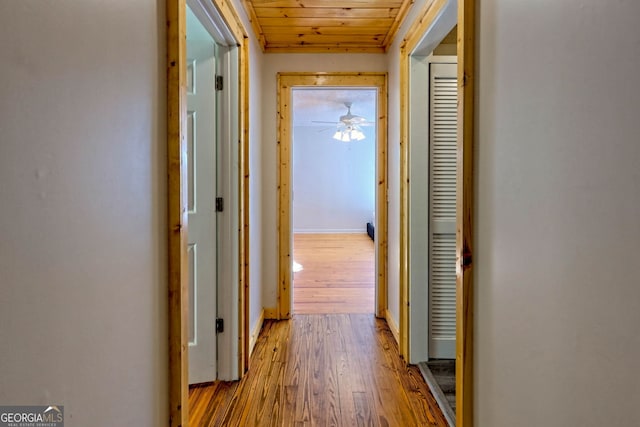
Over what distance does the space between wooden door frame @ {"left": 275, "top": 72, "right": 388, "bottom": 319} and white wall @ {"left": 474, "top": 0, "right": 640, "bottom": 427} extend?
1.86m

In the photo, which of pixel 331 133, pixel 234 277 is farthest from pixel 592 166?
pixel 331 133

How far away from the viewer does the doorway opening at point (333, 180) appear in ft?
19.7

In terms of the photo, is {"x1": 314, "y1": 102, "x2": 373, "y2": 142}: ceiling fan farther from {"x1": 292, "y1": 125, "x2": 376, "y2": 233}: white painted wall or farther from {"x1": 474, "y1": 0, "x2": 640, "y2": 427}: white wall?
{"x1": 474, "y1": 0, "x2": 640, "y2": 427}: white wall

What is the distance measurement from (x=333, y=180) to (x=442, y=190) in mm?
6566

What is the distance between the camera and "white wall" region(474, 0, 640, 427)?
0.74 metres

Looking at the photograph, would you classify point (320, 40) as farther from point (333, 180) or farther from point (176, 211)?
point (333, 180)

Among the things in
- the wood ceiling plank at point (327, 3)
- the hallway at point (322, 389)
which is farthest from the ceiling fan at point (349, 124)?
the hallway at point (322, 389)

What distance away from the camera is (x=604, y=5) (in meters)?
0.79

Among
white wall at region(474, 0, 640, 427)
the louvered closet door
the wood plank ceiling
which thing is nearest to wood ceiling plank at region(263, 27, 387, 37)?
the wood plank ceiling

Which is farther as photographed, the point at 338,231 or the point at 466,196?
the point at 338,231

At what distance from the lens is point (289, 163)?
10.8 ft

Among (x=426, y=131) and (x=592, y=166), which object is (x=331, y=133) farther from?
(x=592, y=166)

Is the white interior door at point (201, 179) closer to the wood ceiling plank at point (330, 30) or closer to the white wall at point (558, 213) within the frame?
the wood ceiling plank at point (330, 30)

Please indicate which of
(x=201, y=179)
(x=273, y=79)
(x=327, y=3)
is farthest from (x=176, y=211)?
(x=273, y=79)
